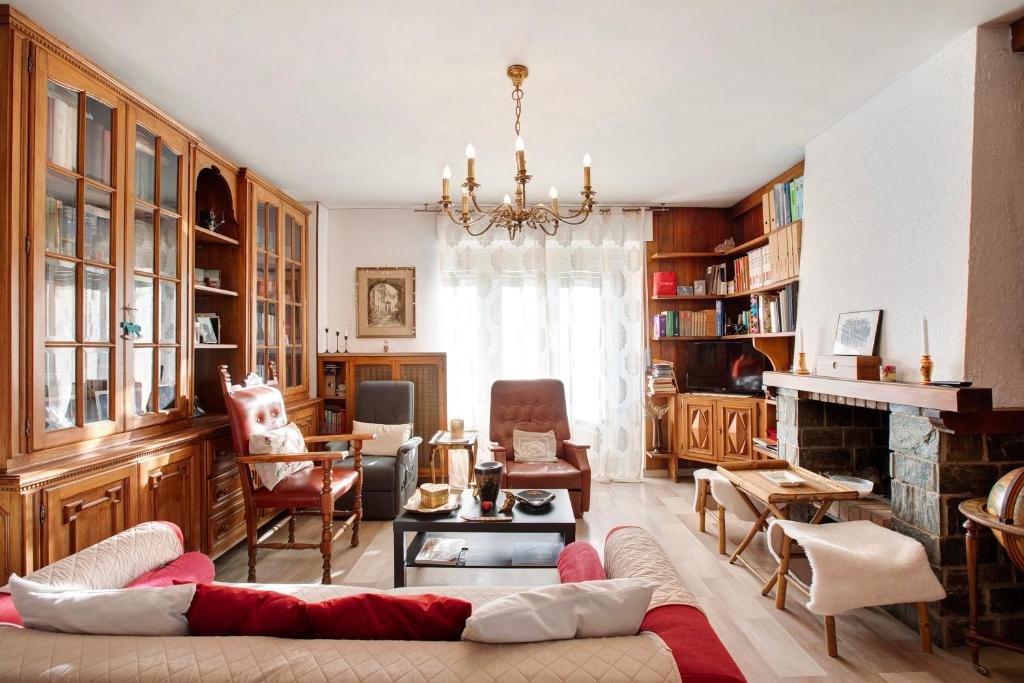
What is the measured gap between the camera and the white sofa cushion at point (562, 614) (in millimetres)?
1166

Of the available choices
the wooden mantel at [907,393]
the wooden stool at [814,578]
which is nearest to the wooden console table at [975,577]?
the wooden stool at [814,578]

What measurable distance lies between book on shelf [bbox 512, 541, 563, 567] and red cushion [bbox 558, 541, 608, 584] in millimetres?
566

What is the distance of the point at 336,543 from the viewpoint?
3561mm

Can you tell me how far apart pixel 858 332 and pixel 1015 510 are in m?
1.27

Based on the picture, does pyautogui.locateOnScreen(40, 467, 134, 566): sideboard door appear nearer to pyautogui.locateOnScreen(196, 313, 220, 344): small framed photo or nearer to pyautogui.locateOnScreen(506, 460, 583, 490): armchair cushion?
pyautogui.locateOnScreen(196, 313, 220, 344): small framed photo

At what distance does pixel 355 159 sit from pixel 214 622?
3.30 m

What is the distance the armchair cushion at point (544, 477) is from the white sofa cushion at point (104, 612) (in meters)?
2.59

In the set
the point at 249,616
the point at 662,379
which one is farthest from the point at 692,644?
the point at 662,379

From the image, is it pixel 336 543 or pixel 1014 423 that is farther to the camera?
pixel 336 543

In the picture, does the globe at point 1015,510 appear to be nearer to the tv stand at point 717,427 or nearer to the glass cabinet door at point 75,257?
the tv stand at point 717,427

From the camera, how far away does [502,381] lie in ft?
14.9

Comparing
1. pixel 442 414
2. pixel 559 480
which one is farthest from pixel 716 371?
pixel 442 414

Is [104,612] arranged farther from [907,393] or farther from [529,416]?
[529,416]

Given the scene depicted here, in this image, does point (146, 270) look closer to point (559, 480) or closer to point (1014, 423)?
point (559, 480)
